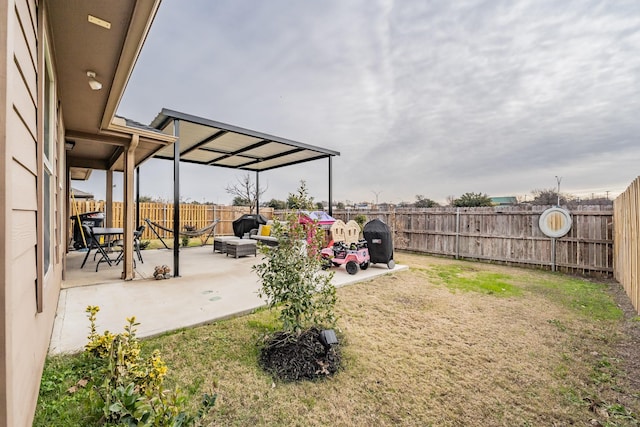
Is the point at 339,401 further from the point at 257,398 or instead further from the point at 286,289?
the point at 286,289

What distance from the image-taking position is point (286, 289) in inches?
96.3

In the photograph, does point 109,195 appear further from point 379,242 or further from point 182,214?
point 379,242

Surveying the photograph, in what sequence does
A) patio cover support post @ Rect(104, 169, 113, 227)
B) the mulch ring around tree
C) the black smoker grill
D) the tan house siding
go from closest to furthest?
the tan house siding, the mulch ring around tree, the black smoker grill, patio cover support post @ Rect(104, 169, 113, 227)

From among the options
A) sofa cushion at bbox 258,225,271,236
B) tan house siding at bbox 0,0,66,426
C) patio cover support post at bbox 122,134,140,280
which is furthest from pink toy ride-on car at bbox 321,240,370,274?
tan house siding at bbox 0,0,66,426

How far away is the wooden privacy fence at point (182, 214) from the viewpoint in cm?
1183

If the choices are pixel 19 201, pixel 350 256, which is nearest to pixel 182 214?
pixel 350 256

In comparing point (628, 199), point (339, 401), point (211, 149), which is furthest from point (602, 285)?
point (211, 149)

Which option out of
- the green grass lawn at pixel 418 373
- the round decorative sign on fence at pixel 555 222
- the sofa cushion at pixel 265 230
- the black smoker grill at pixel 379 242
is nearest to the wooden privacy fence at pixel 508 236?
the round decorative sign on fence at pixel 555 222

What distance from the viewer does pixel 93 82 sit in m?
2.83

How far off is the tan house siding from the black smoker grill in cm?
508

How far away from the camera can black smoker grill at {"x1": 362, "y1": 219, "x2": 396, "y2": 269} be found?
19.1 ft

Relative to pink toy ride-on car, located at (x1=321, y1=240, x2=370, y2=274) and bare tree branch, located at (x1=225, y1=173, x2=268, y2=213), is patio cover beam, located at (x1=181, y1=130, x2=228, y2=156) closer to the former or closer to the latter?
pink toy ride-on car, located at (x1=321, y1=240, x2=370, y2=274)

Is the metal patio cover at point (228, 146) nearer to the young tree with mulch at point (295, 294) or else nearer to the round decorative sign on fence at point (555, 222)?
the young tree with mulch at point (295, 294)

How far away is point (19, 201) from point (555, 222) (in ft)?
28.3
